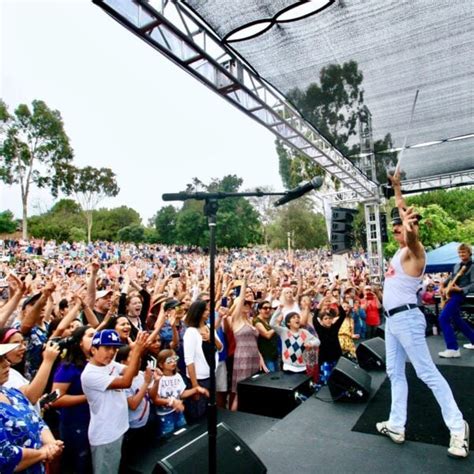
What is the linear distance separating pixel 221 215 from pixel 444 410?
32.4 metres

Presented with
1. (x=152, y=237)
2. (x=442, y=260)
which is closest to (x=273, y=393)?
(x=442, y=260)

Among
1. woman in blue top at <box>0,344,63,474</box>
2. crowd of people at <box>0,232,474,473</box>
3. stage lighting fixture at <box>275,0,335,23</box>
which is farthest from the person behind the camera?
stage lighting fixture at <box>275,0,335,23</box>

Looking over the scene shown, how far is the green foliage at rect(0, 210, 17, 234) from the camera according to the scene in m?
27.1

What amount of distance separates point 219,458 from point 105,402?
799 mm

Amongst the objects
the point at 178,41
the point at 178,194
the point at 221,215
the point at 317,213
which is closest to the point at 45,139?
the point at 221,215

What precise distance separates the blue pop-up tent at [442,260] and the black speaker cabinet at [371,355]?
620cm

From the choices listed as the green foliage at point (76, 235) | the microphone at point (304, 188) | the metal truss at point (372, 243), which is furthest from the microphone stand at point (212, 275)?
the green foliage at point (76, 235)

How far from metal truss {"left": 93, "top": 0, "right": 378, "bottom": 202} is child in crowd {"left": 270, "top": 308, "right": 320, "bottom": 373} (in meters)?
2.79

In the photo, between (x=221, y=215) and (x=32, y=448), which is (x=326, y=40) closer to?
(x=32, y=448)

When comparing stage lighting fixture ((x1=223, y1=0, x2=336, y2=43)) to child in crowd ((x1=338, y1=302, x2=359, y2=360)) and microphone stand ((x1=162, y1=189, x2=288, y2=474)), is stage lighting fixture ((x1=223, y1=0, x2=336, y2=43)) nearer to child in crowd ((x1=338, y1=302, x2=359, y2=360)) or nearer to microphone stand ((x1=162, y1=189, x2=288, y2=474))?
microphone stand ((x1=162, y1=189, x2=288, y2=474))

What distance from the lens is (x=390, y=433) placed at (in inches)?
97.6

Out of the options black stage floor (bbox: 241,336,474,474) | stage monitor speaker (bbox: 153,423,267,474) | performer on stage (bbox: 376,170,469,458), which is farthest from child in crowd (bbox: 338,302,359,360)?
stage monitor speaker (bbox: 153,423,267,474)

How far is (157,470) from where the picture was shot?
1.77 m

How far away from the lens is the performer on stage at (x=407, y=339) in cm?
229
